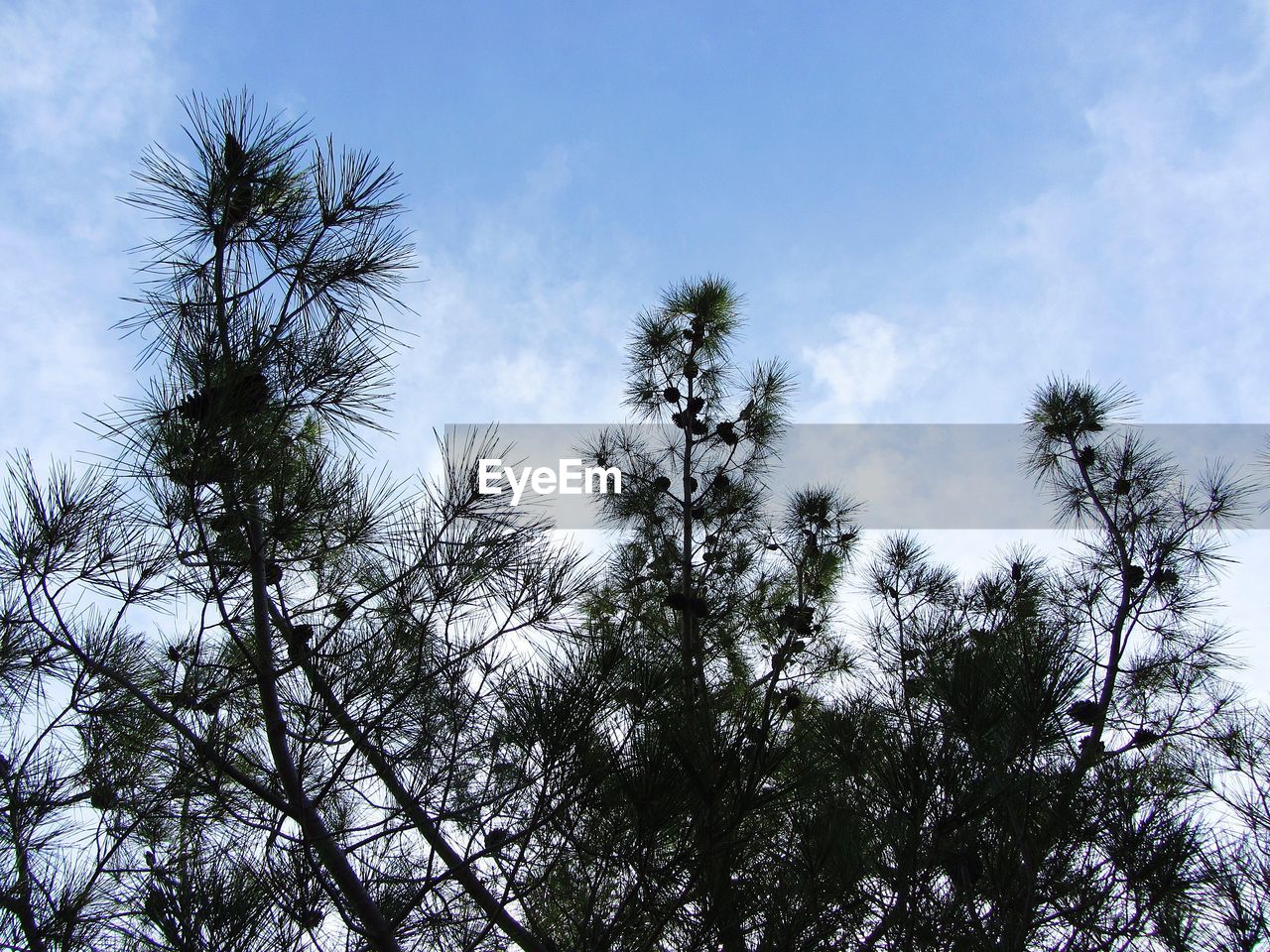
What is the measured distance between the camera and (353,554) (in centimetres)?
193

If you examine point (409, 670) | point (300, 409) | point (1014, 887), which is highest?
point (300, 409)

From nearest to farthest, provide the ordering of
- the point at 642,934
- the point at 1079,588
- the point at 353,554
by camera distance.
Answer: the point at 642,934, the point at 353,554, the point at 1079,588

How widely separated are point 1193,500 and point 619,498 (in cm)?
294

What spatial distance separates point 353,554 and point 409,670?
0.35 m

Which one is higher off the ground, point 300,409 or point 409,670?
point 300,409

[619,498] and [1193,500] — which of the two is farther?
[619,498]

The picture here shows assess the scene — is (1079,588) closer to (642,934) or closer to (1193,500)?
(1193,500)

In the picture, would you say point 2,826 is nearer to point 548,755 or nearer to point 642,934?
point 548,755

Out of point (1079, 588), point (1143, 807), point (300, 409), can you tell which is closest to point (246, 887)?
point (300, 409)

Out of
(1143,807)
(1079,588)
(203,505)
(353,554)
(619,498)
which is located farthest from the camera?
(619,498)

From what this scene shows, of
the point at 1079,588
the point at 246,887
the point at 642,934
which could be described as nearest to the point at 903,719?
the point at 642,934

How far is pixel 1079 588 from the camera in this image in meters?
3.37

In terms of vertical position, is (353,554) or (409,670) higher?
(353,554)

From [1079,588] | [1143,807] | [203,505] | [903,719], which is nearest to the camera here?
[203,505]
